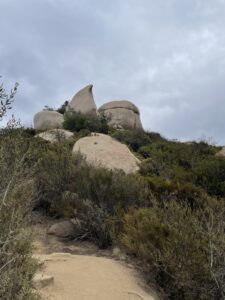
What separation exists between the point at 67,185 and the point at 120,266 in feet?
12.4

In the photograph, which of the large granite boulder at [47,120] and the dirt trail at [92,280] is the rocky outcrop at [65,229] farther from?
the large granite boulder at [47,120]

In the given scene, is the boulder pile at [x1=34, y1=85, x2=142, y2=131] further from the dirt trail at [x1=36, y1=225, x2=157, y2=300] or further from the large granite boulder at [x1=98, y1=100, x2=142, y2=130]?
the dirt trail at [x1=36, y1=225, x2=157, y2=300]

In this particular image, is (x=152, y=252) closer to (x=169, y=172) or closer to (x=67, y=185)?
(x=67, y=185)

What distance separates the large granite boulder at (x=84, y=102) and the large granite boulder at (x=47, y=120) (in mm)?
1263

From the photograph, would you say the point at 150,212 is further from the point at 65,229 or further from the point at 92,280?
the point at 65,229

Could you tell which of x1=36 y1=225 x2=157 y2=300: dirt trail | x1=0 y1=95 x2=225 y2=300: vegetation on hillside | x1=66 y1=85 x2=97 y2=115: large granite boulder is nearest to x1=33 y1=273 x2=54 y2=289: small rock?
x1=36 y1=225 x2=157 y2=300: dirt trail

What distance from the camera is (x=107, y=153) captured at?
15.7 m

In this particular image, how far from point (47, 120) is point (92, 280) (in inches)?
1013

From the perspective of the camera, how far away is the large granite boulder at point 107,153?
48.1 feet

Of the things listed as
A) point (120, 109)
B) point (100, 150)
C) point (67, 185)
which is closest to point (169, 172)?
point (100, 150)

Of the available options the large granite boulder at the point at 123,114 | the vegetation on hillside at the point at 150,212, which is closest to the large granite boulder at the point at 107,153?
the vegetation on hillside at the point at 150,212

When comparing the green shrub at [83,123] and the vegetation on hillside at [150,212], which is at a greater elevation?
the green shrub at [83,123]

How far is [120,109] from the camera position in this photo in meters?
34.8

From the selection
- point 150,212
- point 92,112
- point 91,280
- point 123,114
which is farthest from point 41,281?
point 123,114
